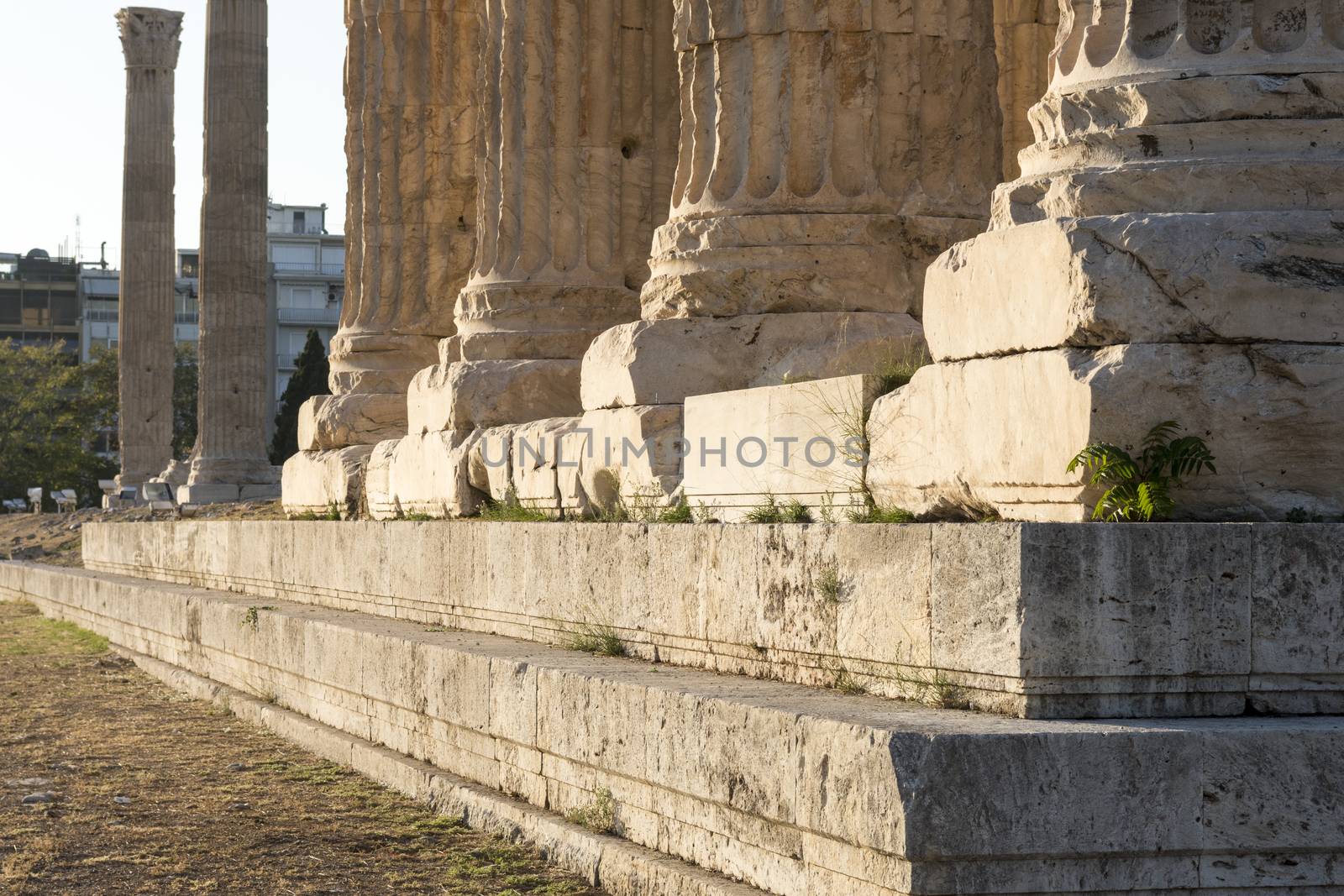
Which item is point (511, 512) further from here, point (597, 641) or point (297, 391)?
point (297, 391)

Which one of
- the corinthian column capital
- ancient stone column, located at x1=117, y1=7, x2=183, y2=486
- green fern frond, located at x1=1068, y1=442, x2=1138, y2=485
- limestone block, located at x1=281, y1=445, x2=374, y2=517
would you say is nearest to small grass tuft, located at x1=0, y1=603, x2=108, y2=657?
limestone block, located at x1=281, y1=445, x2=374, y2=517

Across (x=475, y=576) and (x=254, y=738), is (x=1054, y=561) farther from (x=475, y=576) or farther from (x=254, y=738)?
(x=254, y=738)

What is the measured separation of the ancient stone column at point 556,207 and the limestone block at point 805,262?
9.44 feet

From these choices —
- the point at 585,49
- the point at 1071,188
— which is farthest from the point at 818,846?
the point at 585,49

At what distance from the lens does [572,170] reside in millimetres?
10672

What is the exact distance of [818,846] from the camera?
188 inches

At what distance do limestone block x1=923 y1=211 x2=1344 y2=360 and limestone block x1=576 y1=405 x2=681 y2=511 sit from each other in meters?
2.95

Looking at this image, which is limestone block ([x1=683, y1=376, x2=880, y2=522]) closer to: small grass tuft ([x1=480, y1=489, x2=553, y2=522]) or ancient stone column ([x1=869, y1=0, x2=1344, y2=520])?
ancient stone column ([x1=869, y1=0, x2=1344, y2=520])

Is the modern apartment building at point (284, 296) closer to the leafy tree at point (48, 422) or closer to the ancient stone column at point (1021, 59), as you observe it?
the leafy tree at point (48, 422)

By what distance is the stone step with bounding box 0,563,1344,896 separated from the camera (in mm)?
4266

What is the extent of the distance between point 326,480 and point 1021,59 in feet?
18.9

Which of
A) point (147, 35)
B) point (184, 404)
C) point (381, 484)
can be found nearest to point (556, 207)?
point (381, 484)

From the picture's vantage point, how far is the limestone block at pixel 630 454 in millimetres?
7754

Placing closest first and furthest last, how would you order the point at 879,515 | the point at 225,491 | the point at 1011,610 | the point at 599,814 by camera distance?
1. the point at 1011,610
2. the point at 879,515
3. the point at 599,814
4. the point at 225,491
